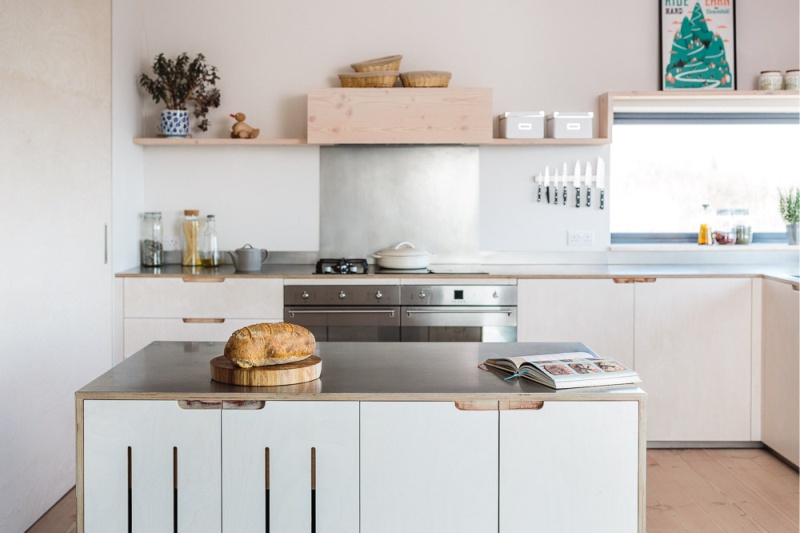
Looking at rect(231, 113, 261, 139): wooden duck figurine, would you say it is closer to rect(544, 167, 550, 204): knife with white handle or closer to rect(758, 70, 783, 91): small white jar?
rect(544, 167, 550, 204): knife with white handle

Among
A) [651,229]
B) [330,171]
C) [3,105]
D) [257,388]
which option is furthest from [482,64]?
[257,388]

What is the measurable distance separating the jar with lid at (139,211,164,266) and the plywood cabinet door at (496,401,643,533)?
9.77 ft

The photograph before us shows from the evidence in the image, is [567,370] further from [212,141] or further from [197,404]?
[212,141]

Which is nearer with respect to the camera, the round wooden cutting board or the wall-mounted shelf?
the round wooden cutting board

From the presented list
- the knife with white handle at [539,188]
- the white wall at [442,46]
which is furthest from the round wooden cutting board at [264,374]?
the knife with white handle at [539,188]

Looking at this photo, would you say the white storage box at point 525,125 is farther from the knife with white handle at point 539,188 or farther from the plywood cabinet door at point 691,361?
the plywood cabinet door at point 691,361

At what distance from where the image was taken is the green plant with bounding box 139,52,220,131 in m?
4.56

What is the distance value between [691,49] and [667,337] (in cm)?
164

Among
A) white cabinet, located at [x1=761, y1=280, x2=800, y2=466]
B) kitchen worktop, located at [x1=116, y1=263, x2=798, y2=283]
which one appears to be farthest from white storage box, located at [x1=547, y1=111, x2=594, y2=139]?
white cabinet, located at [x1=761, y1=280, x2=800, y2=466]

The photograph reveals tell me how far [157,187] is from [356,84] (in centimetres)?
126

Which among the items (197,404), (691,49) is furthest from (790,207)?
(197,404)

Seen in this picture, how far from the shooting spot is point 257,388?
208cm

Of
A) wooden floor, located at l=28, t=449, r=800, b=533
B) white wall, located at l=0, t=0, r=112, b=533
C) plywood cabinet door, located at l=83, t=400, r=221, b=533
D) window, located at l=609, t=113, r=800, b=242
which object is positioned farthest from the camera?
window, located at l=609, t=113, r=800, b=242

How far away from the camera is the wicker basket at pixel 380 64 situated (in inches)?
176
